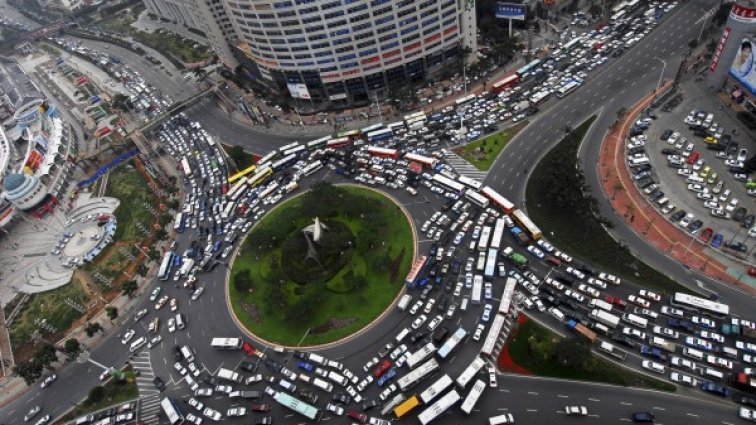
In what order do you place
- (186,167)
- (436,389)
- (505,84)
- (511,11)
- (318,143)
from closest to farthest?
(436,389) < (318,143) < (505,84) < (186,167) < (511,11)

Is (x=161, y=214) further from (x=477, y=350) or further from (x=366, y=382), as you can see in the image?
(x=477, y=350)

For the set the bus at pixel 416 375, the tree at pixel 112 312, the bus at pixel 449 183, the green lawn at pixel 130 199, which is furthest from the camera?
the green lawn at pixel 130 199

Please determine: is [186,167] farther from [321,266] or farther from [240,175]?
[321,266]

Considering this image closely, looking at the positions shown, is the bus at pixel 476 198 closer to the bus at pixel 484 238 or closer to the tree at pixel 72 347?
the bus at pixel 484 238

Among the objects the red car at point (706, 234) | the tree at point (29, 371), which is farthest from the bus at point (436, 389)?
the tree at point (29, 371)

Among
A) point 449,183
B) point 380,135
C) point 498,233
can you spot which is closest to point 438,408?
point 498,233
